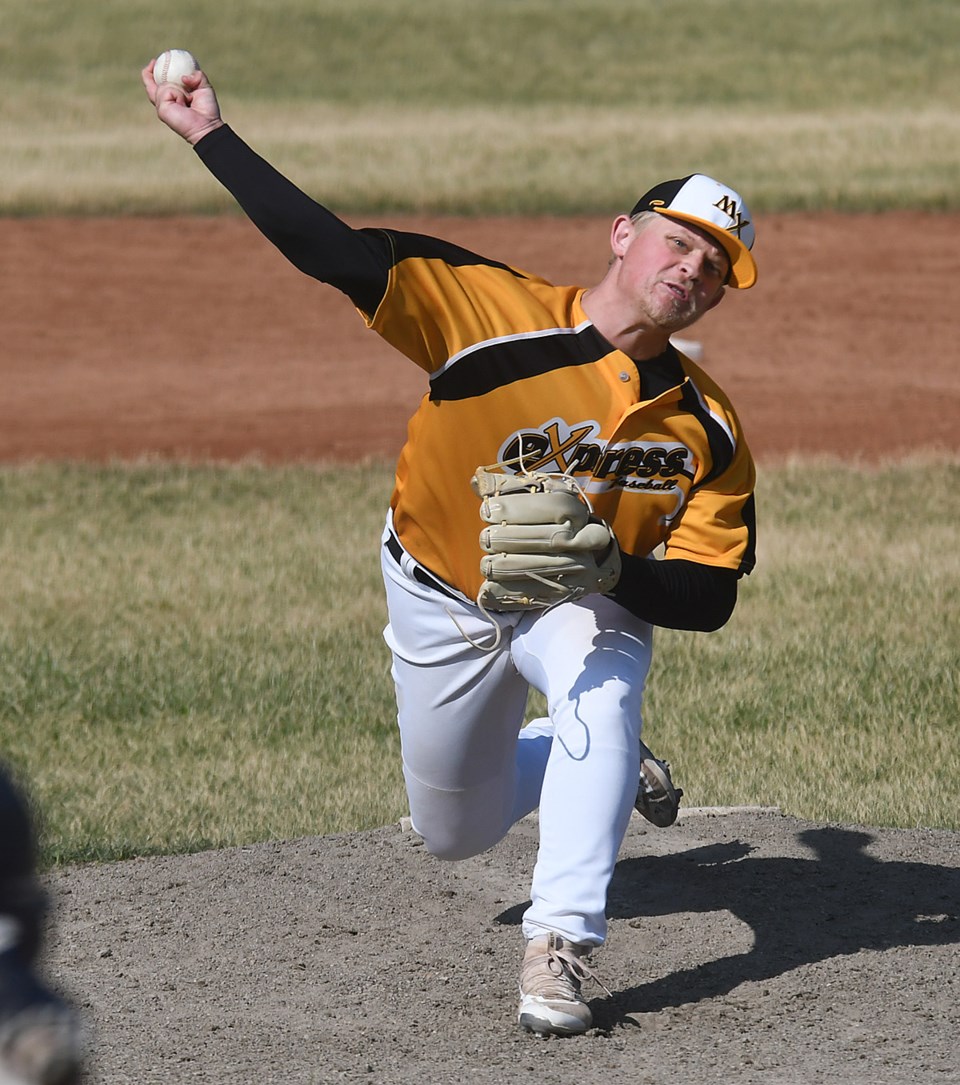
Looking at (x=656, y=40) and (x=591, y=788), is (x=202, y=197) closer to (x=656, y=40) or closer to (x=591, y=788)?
(x=656, y=40)

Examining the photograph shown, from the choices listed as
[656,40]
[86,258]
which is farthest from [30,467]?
[656,40]

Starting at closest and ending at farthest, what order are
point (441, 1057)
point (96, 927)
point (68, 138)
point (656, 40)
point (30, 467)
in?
point (441, 1057) → point (96, 927) → point (30, 467) → point (68, 138) → point (656, 40)

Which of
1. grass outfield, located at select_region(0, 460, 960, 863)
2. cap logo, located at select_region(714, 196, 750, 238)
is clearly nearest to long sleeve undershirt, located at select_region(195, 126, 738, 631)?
cap logo, located at select_region(714, 196, 750, 238)

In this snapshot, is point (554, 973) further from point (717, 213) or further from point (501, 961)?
point (717, 213)

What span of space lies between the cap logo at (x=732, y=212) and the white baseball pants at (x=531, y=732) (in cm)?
98

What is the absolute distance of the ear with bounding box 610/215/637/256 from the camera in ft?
15.4

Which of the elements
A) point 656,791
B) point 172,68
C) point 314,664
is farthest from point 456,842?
point 314,664

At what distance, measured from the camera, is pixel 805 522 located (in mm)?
10422

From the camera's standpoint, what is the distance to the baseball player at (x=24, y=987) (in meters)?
1.74

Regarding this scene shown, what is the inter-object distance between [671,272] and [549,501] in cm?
70

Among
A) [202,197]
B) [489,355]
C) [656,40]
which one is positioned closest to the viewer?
[489,355]

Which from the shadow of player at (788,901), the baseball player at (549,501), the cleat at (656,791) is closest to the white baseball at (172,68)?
the baseball player at (549,501)

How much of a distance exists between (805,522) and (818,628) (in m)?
2.00

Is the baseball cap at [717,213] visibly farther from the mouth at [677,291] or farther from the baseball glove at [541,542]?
the baseball glove at [541,542]
